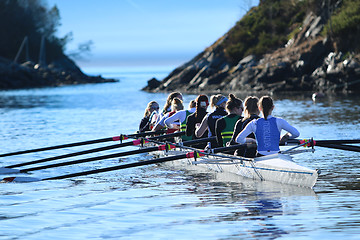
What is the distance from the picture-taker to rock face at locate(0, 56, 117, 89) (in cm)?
9262

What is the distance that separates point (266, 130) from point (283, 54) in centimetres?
4490

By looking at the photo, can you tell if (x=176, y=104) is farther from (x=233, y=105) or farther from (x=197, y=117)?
(x=233, y=105)

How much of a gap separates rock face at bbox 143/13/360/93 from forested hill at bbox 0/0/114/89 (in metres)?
49.6

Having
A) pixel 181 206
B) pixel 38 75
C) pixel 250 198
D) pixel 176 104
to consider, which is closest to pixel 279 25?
pixel 176 104

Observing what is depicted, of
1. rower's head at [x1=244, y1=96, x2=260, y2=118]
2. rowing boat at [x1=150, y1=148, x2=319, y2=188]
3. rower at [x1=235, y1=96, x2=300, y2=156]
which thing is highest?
rower's head at [x1=244, y1=96, x2=260, y2=118]

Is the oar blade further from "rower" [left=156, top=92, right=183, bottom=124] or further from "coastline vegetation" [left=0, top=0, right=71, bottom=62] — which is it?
"coastline vegetation" [left=0, top=0, right=71, bottom=62]

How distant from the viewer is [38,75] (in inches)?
4033

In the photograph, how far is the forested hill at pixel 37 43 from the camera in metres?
114

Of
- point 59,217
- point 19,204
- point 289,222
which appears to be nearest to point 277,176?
point 289,222

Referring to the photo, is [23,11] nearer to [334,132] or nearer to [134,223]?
[334,132]

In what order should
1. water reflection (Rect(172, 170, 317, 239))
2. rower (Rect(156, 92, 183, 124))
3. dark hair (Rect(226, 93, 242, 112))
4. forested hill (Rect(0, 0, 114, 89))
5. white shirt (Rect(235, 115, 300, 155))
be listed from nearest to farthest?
water reflection (Rect(172, 170, 317, 239))
white shirt (Rect(235, 115, 300, 155))
dark hair (Rect(226, 93, 242, 112))
rower (Rect(156, 92, 183, 124))
forested hill (Rect(0, 0, 114, 89))

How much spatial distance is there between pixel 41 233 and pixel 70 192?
3020 millimetres

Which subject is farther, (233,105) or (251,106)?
(233,105)

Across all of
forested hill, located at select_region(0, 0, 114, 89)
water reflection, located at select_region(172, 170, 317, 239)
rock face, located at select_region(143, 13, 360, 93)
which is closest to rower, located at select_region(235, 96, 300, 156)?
water reflection, located at select_region(172, 170, 317, 239)
